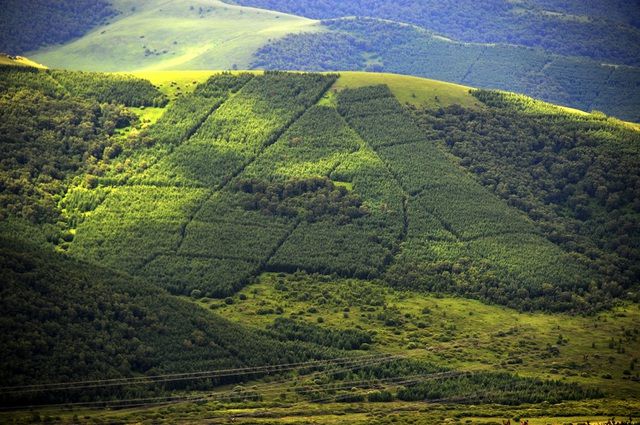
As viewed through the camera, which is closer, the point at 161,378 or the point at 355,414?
the point at 355,414

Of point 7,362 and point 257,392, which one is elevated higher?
point 7,362

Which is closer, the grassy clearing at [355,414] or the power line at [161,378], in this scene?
the grassy clearing at [355,414]

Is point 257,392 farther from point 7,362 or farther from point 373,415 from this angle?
point 7,362

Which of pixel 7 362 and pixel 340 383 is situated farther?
pixel 340 383

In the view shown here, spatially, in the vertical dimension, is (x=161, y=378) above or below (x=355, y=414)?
below

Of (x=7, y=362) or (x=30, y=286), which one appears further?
(x=30, y=286)

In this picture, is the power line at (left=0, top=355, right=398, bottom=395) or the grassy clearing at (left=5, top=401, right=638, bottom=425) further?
the power line at (left=0, top=355, right=398, bottom=395)

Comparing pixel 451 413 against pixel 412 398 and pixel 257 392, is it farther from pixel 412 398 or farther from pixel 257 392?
pixel 257 392

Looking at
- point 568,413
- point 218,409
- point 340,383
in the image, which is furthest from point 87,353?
point 568,413

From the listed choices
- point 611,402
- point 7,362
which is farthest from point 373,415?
point 7,362
